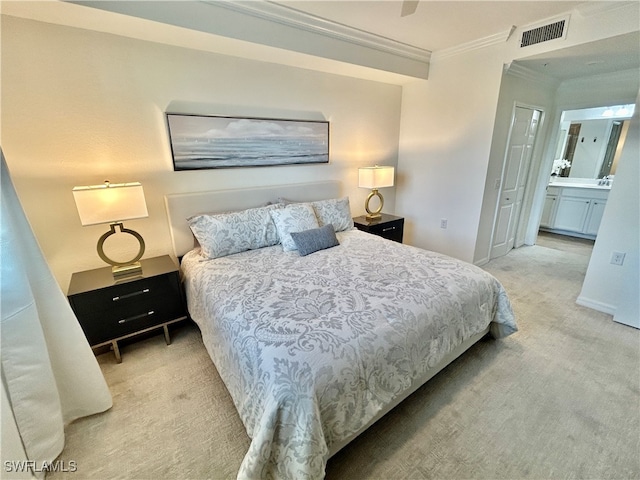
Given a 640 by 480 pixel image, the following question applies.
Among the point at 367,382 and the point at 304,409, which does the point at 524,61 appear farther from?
the point at 304,409

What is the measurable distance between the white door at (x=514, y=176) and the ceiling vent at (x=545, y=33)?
0.83m

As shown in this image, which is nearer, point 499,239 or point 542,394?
point 542,394

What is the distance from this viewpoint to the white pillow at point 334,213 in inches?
114

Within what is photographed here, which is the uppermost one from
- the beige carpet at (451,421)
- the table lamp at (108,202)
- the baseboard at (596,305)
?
the table lamp at (108,202)

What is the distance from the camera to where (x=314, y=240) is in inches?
97.0

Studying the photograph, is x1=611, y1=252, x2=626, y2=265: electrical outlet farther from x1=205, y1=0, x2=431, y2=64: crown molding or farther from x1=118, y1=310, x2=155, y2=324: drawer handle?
x1=118, y1=310, x2=155, y2=324: drawer handle

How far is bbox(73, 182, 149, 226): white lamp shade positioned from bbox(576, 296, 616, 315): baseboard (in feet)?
13.2

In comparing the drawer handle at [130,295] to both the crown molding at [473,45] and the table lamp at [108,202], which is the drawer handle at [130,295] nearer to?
the table lamp at [108,202]

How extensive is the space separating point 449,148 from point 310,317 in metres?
3.04

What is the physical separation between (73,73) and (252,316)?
6.95ft

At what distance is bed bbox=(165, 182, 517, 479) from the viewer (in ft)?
3.72

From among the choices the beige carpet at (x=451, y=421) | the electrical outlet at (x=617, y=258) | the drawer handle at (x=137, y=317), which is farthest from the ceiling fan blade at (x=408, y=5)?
the electrical outlet at (x=617, y=258)

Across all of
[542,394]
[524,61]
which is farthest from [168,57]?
[542,394]

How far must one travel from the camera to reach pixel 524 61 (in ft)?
9.30
